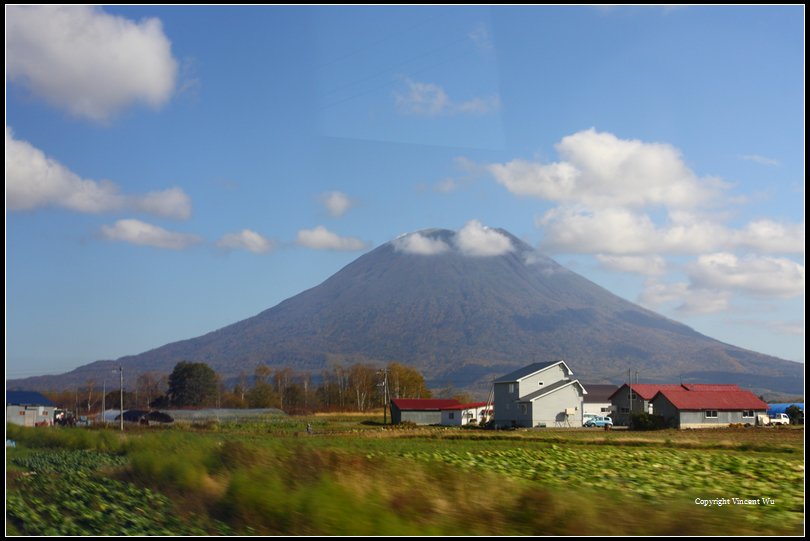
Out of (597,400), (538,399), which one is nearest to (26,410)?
(538,399)

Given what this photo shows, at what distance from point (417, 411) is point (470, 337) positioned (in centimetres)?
9582

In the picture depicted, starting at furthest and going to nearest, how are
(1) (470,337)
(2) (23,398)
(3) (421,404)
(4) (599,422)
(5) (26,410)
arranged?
(1) (470,337) → (3) (421,404) → (4) (599,422) → (2) (23,398) → (5) (26,410)

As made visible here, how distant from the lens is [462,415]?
6384 cm

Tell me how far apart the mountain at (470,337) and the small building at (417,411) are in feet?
104

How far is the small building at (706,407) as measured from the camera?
48031 millimetres

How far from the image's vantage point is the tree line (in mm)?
37488

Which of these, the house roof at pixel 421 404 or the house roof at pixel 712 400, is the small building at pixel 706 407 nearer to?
the house roof at pixel 712 400

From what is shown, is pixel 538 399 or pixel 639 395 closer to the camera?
pixel 639 395

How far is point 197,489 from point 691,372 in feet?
373

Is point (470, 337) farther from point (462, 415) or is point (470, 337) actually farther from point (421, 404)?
point (462, 415)

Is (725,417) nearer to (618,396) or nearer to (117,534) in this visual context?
(618,396)

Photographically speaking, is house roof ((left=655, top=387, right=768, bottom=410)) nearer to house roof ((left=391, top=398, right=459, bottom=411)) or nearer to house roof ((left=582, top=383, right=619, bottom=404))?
house roof ((left=391, top=398, right=459, bottom=411))

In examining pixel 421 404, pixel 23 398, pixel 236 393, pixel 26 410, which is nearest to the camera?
pixel 26 410

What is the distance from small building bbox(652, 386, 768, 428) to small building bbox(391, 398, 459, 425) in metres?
21.8
